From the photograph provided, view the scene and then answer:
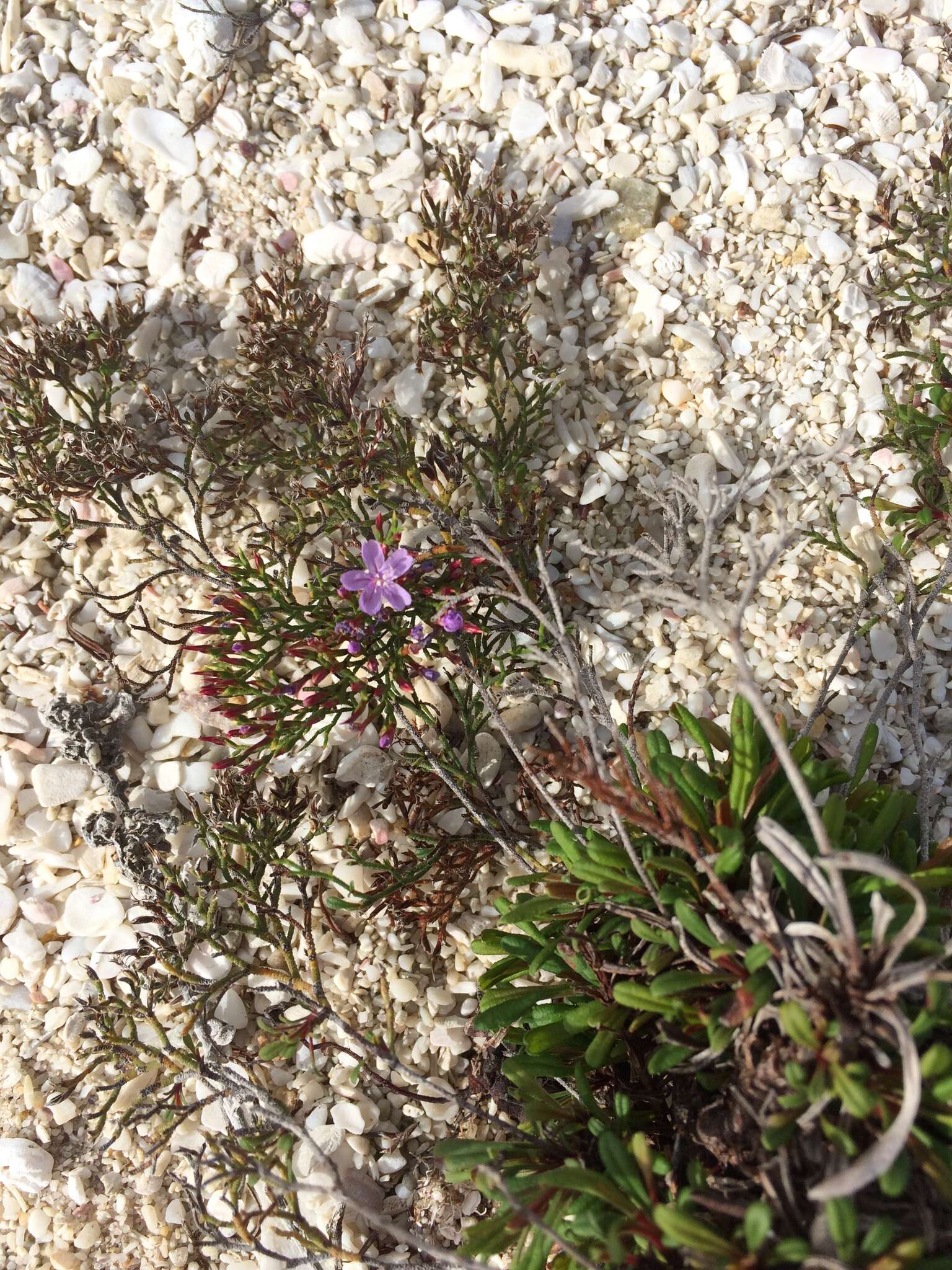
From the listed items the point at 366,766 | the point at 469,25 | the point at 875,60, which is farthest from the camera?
the point at 469,25

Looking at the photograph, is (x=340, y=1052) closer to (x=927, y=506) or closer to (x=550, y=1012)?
(x=550, y=1012)

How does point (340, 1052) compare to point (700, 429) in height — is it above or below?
below

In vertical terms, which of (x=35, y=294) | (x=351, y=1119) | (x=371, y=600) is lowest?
(x=351, y=1119)

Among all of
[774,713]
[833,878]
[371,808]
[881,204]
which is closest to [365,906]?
[371,808]

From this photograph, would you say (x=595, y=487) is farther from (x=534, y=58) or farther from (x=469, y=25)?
(x=469, y=25)

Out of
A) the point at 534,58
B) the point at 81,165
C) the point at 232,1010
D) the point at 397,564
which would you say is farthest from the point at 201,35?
the point at 232,1010

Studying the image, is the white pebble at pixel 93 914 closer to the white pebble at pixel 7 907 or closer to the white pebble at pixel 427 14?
the white pebble at pixel 7 907
